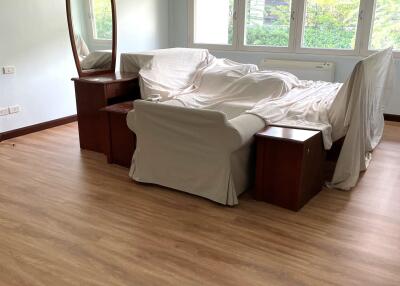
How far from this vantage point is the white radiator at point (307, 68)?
500 centimetres

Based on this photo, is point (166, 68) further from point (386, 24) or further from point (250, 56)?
point (386, 24)

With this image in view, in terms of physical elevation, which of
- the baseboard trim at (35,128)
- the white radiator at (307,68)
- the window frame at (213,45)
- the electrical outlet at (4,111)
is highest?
the window frame at (213,45)

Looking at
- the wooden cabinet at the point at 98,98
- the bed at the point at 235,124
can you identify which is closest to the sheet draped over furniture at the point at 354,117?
the bed at the point at 235,124

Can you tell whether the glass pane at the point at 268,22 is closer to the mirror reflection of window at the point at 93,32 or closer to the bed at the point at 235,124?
the bed at the point at 235,124

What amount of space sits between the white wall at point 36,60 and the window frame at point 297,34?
1672 mm

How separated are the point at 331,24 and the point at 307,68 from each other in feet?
2.13

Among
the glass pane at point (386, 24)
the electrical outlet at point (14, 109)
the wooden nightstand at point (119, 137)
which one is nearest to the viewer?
the wooden nightstand at point (119, 137)

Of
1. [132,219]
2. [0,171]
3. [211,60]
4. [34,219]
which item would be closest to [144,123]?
[132,219]

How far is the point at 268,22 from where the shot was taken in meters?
5.39

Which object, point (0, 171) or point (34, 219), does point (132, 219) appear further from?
point (0, 171)

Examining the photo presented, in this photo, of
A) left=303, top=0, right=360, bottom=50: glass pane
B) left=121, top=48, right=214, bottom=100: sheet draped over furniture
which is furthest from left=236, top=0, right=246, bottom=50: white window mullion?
left=121, top=48, right=214, bottom=100: sheet draped over furniture

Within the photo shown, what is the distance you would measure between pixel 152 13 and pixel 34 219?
13.7ft

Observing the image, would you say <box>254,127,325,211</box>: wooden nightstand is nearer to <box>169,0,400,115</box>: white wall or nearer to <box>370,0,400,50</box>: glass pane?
<box>169,0,400,115</box>: white wall

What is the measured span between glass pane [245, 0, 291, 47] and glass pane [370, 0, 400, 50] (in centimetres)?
113
